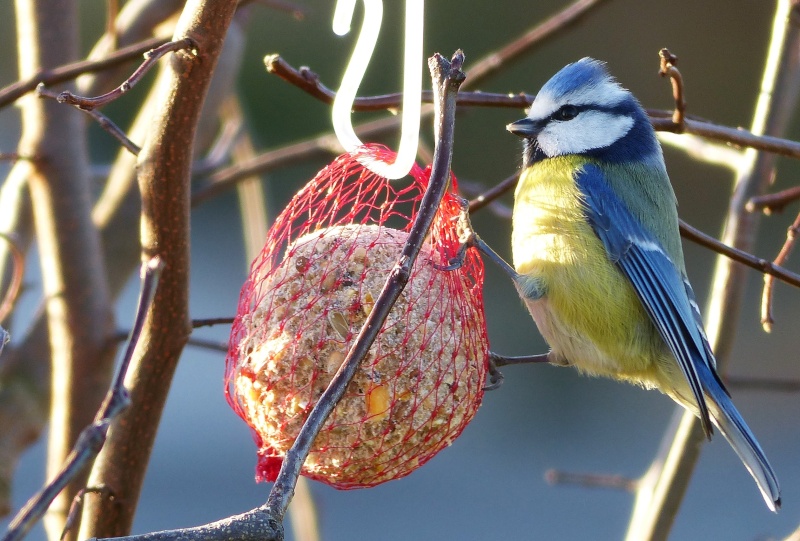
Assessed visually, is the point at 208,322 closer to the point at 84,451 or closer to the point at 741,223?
the point at 84,451

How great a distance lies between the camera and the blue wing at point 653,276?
6.02 ft

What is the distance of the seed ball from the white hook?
204mm

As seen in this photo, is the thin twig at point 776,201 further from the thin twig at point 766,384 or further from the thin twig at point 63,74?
the thin twig at point 63,74

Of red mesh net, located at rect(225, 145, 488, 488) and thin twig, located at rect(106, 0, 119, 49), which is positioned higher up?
thin twig, located at rect(106, 0, 119, 49)

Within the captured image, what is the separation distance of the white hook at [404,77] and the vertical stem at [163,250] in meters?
0.18

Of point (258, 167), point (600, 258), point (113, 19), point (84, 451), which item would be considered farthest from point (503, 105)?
point (84, 451)

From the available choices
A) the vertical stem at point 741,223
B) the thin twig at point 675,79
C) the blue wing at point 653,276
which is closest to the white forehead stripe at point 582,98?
the blue wing at point 653,276


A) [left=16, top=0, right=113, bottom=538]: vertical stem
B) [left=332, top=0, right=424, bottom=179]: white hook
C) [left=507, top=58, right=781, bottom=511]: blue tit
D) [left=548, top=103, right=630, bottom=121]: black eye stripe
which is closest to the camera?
[left=332, top=0, right=424, bottom=179]: white hook

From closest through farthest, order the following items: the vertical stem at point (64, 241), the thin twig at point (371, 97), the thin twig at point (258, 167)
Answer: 1. the thin twig at point (371, 97)
2. the vertical stem at point (64, 241)
3. the thin twig at point (258, 167)

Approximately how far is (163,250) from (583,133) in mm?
1101

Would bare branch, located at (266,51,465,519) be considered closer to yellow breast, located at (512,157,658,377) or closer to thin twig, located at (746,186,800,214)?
thin twig, located at (746,186,800,214)

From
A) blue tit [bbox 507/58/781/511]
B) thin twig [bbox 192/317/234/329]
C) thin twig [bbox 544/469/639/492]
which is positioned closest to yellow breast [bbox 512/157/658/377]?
blue tit [bbox 507/58/781/511]

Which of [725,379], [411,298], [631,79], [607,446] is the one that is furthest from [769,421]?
[411,298]

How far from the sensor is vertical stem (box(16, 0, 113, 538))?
5.86ft
